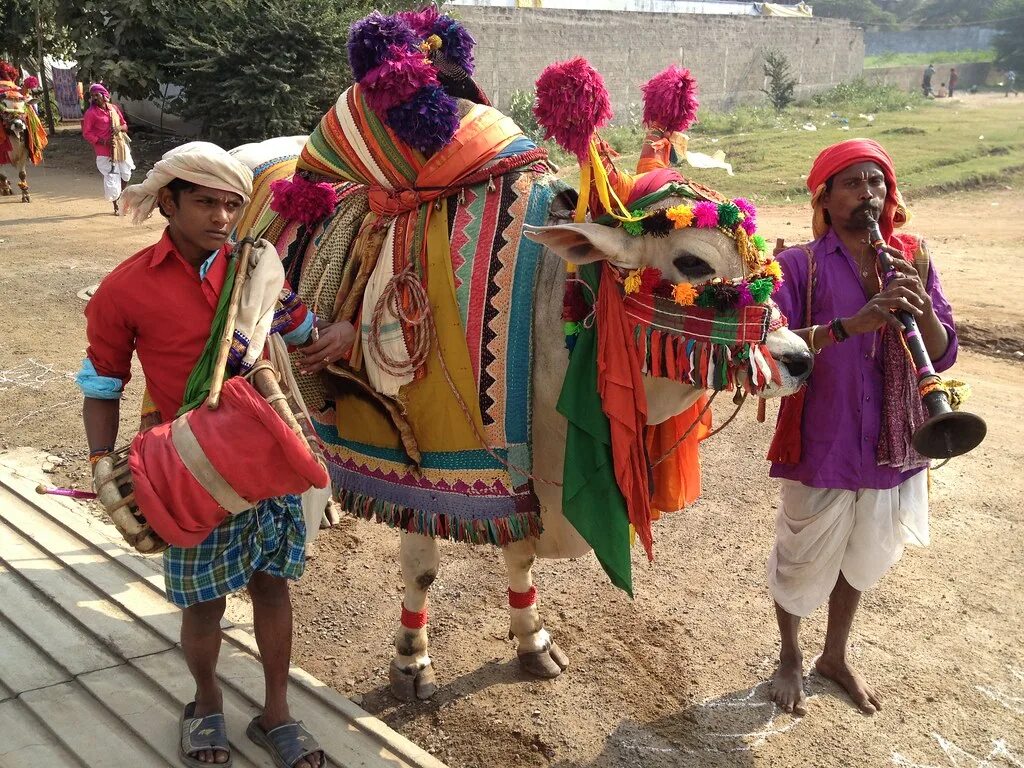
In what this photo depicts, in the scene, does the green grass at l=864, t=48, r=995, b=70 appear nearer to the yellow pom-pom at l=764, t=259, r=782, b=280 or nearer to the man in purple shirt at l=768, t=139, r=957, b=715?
the man in purple shirt at l=768, t=139, r=957, b=715

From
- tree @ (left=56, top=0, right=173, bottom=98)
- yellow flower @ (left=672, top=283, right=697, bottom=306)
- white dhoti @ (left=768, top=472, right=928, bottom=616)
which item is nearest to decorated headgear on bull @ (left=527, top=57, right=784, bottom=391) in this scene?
yellow flower @ (left=672, top=283, right=697, bottom=306)

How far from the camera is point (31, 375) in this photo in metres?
6.84

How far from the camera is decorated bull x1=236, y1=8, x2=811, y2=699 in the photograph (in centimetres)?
294

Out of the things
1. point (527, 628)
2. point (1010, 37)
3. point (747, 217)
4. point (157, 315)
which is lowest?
point (527, 628)

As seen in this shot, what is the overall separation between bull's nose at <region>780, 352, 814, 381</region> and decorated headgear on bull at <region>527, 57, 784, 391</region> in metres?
0.06

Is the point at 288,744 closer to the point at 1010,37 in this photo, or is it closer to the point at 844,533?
the point at 844,533

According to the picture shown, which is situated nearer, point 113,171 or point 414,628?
point 414,628

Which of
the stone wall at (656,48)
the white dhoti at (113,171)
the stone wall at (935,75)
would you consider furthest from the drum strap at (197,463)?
the stone wall at (935,75)

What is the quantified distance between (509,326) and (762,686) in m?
1.88

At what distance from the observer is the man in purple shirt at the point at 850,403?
3479mm

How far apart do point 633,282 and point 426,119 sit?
971mm

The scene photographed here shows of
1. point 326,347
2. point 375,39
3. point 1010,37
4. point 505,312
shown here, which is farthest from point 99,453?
point 1010,37

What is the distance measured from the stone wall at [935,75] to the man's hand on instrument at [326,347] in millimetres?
38661

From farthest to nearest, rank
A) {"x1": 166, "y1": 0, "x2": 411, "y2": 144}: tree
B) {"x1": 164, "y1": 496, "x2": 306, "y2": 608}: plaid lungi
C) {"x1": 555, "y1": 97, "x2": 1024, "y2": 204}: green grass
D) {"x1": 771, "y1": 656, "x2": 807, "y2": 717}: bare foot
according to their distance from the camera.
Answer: {"x1": 555, "y1": 97, "x2": 1024, "y2": 204}: green grass
{"x1": 166, "y1": 0, "x2": 411, "y2": 144}: tree
{"x1": 771, "y1": 656, "x2": 807, "y2": 717}: bare foot
{"x1": 164, "y1": 496, "x2": 306, "y2": 608}: plaid lungi
